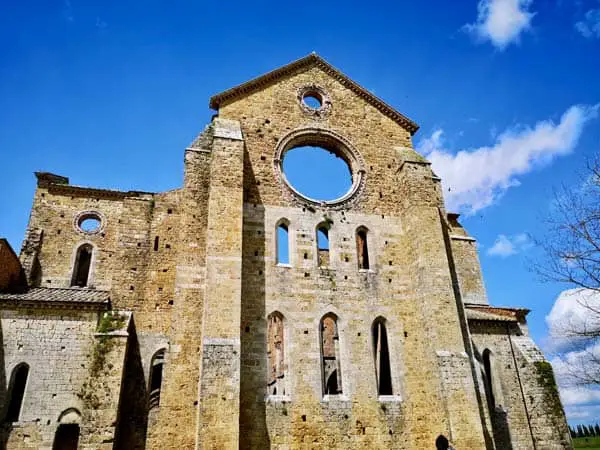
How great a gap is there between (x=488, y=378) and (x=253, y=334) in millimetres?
9379

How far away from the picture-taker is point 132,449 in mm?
11156

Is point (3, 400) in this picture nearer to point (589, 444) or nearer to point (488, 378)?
point (488, 378)

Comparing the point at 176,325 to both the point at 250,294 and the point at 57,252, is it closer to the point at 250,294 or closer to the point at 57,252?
the point at 250,294

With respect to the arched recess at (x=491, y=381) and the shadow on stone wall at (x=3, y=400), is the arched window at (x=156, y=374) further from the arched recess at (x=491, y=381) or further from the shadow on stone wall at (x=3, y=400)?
the arched recess at (x=491, y=381)

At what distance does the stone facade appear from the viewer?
11086mm

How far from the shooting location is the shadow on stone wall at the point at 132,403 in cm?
1119

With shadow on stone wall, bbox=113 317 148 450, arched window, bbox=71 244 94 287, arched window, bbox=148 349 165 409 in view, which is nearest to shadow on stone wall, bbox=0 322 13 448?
shadow on stone wall, bbox=113 317 148 450

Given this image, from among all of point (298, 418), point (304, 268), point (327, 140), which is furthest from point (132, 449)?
point (327, 140)

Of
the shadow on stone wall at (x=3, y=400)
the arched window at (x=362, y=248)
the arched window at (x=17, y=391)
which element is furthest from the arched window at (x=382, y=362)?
the shadow on stone wall at (x=3, y=400)

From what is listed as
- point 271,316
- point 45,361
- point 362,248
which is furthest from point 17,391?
point 362,248

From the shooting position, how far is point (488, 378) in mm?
15789

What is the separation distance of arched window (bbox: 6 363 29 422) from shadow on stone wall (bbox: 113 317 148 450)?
255 centimetres

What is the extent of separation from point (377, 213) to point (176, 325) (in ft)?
24.6

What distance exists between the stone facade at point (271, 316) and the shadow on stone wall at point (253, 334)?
0.14ft
